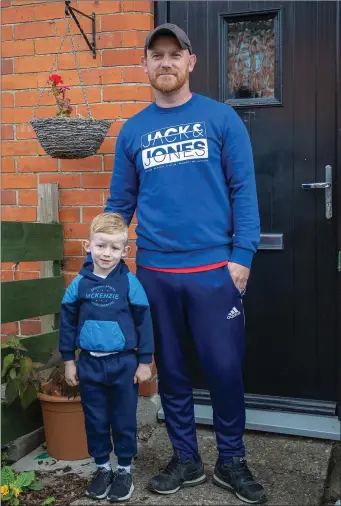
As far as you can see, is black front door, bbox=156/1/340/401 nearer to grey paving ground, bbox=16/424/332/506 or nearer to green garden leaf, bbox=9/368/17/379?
grey paving ground, bbox=16/424/332/506

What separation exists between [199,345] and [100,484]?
81cm

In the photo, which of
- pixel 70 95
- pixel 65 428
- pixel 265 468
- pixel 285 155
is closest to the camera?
pixel 265 468

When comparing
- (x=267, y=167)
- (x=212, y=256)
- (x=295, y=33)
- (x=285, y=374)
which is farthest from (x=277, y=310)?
(x=295, y=33)

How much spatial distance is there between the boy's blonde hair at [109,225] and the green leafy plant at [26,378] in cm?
92

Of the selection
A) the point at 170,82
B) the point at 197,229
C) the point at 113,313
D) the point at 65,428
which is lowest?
the point at 65,428

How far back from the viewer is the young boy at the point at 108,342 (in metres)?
2.74

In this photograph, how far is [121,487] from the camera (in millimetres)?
2840

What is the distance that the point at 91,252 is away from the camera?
277 cm

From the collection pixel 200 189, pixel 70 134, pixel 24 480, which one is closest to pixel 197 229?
pixel 200 189

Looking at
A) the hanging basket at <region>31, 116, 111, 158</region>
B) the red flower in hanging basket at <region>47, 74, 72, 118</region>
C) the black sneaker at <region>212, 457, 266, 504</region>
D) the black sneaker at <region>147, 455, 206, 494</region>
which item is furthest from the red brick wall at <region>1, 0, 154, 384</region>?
the black sneaker at <region>212, 457, 266, 504</region>

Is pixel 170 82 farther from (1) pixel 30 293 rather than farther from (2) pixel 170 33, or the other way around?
(1) pixel 30 293

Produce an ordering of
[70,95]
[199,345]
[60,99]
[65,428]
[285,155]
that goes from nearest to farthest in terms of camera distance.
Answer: [199,345] < [65,428] < [60,99] < [285,155] < [70,95]

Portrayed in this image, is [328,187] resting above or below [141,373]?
above

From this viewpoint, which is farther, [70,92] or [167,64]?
[70,92]
